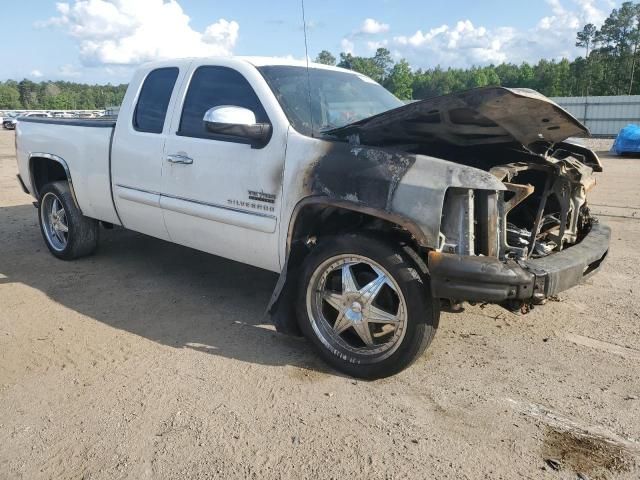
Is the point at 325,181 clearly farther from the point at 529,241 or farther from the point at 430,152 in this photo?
the point at 529,241

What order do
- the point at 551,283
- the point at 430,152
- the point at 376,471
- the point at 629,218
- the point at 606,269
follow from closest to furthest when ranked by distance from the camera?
the point at 376,471
the point at 551,283
the point at 430,152
the point at 606,269
the point at 629,218

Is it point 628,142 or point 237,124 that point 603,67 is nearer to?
point 628,142

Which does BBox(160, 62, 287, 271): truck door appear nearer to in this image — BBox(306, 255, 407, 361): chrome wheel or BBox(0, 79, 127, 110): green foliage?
BBox(306, 255, 407, 361): chrome wheel

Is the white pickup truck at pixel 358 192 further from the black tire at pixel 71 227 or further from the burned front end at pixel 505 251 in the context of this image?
the black tire at pixel 71 227

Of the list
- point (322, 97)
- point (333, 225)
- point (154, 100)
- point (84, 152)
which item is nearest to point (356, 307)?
point (333, 225)

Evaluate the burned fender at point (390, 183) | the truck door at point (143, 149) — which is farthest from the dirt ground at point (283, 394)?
the burned fender at point (390, 183)

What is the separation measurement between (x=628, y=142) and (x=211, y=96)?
18.1 metres

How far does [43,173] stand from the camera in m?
6.34

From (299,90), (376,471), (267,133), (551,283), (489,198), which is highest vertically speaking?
(299,90)

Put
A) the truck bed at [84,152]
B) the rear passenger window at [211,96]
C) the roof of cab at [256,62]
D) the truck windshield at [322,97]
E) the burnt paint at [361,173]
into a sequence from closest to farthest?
the burnt paint at [361,173] → the truck windshield at [322,97] → the rear passenger window at [211,96] → the roof of cab at [256,62] → the truck bed at [84,152]

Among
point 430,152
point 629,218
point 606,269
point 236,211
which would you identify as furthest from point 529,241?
point 629,218

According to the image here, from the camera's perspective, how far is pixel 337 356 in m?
3.51

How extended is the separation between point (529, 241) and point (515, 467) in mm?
1403

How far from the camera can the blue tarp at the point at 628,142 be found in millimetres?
18312
